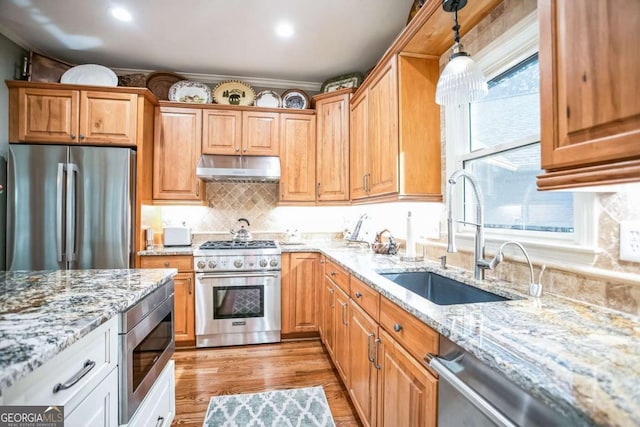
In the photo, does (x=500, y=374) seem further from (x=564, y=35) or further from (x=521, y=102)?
(x=521, y=102)

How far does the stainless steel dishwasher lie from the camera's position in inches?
24.1

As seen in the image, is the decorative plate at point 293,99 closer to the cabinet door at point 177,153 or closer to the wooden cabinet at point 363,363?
the cabinet door at point 177,153

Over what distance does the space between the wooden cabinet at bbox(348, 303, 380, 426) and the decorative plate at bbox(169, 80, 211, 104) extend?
273 centimetres

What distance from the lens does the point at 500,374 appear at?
0.69 m

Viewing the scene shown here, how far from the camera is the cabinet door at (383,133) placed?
2.03m

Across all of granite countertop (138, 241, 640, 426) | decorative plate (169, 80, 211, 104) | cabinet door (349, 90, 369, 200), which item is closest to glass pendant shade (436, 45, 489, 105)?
granite countertop (138, 241, 640, 426)

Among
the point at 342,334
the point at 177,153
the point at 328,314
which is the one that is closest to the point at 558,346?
the point at 342,334

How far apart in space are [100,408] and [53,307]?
14.8 inches

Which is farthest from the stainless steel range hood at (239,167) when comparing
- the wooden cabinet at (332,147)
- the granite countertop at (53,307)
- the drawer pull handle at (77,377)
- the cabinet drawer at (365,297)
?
the drawer pull handle at (77,377)

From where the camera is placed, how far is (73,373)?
0.85 metres

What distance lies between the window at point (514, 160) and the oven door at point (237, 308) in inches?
73.1

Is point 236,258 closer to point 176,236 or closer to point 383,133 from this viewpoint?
point 176,236

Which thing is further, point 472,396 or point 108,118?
point 108,118

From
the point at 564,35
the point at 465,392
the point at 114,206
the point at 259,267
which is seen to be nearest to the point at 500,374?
the point at 465,392
